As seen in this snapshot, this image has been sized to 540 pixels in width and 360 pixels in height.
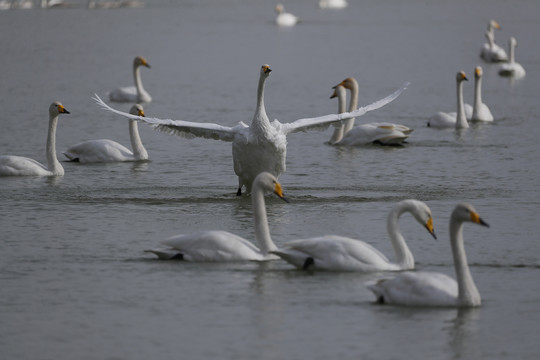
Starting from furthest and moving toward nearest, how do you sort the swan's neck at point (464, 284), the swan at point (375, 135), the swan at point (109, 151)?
the swan at point (375, 135), the swan at point (109, 151), the swan's neck at point (464, 284)

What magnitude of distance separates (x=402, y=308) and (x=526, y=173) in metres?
8.25

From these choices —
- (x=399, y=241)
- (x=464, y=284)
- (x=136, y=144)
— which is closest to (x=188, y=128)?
(x=136, y=144)

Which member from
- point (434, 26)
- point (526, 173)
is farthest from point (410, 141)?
point (434, 26)

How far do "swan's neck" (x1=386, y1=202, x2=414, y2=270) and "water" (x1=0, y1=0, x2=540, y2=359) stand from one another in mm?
411

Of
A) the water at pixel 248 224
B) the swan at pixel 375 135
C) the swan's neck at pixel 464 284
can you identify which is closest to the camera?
the water at pixel 248 224

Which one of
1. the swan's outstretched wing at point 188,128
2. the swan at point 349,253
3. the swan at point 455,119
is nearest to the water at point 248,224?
the swan at point 349,253

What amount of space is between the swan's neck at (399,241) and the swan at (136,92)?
18062mm

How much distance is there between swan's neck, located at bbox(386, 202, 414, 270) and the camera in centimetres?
1095

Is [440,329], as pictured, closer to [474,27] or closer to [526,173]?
[526,173]

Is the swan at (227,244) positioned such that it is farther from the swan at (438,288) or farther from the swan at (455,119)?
the swan at (455,119)

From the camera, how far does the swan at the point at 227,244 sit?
11195 millimetres

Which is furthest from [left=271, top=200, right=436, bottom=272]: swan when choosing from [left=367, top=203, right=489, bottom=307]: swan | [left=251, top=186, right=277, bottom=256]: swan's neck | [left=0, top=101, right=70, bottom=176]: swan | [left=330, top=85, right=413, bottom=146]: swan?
[left=330, top=85, right=413, bottom=146]: swan

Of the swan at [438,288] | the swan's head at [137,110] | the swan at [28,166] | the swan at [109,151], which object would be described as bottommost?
the swan at [438,288]

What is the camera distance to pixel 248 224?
1375 cm
